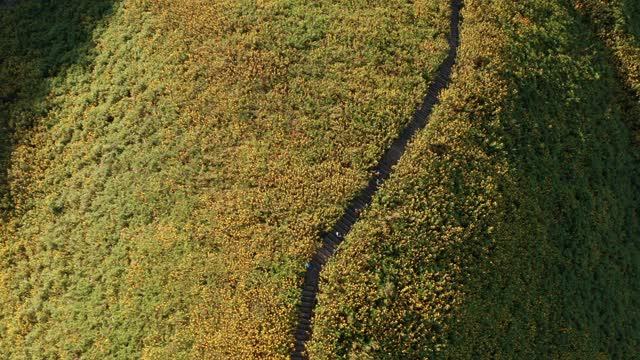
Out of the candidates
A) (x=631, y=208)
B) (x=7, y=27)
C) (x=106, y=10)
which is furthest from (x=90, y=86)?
(x=631, y=208)

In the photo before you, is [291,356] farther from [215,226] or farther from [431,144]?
[431,144]

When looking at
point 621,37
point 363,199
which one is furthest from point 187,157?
point 621,37


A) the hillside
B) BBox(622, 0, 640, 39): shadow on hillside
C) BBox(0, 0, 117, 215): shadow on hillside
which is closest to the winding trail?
the hillside

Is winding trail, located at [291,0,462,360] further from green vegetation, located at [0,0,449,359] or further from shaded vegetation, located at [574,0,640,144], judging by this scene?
shaded vegetation, located at [574,0,640,144]

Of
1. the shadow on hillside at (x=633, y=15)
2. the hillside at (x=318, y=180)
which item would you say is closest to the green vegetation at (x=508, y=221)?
the hillside at (x=318, y=180)

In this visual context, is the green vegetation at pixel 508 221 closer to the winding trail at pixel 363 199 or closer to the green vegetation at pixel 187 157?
the winding trail at pixel 363 199

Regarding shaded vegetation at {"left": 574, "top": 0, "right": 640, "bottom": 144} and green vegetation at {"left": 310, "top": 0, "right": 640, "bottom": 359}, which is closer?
green vegetation at {"left": 310, "top": 0, "right": 640, "bottom": 359}
